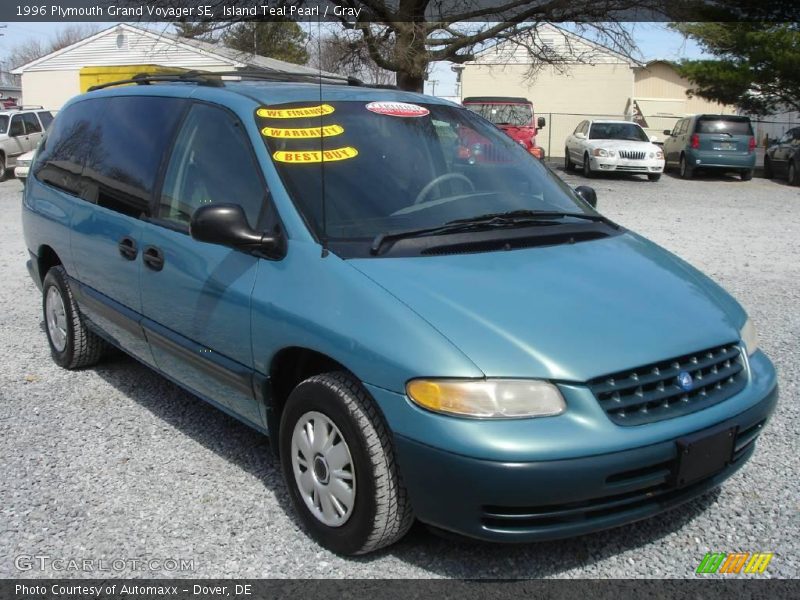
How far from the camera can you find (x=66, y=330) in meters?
5.23

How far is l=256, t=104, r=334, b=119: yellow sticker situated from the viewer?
371 centimetres

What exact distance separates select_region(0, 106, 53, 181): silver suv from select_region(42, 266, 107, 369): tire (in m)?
17.6

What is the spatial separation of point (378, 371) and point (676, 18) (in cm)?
1901

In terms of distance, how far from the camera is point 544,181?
4207 mm

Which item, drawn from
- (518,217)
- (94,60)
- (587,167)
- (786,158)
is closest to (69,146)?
(518,217)

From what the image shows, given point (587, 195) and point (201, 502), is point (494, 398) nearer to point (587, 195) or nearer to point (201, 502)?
point (201, 502)

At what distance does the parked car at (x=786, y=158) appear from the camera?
21.6 meters

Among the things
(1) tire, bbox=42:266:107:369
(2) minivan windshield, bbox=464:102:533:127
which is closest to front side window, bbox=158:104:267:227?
(1) tire, bbox=42:266:107:369

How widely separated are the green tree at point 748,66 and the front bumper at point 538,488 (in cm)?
2304

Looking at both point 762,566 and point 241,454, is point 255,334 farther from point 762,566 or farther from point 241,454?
point 762,566

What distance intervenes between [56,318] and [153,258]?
184 cm

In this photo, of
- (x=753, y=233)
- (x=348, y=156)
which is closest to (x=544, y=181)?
(x=348, y=156)

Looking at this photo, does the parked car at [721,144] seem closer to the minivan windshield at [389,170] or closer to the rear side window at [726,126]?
the rear side window at [726,126]

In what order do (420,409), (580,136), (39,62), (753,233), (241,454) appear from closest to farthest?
1. (420,409)
2. (241,454)
3. (753,233)
4. (580,136)
5. (39,62)
